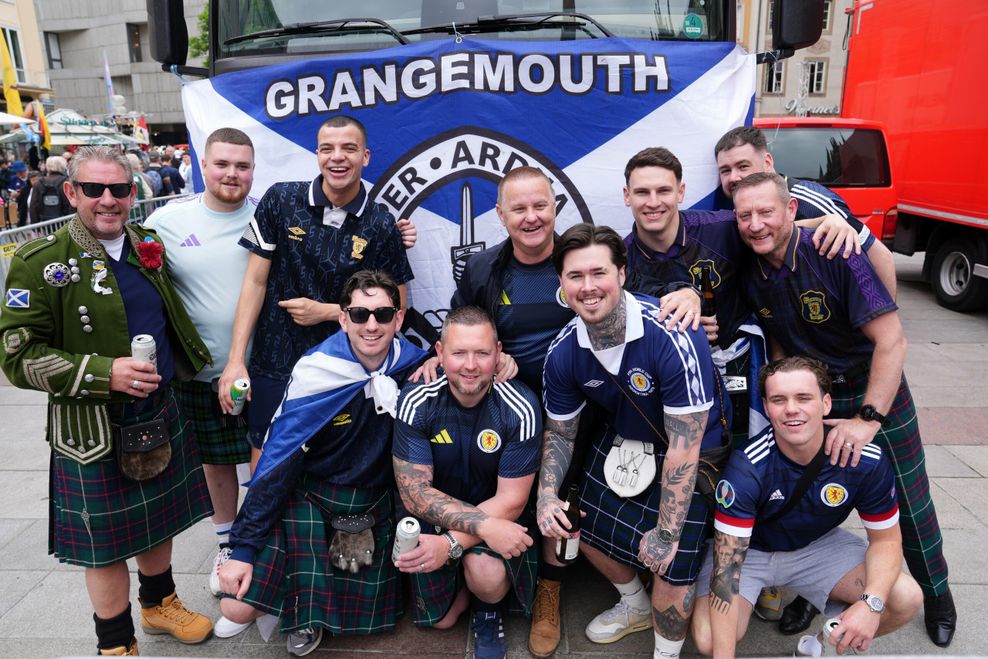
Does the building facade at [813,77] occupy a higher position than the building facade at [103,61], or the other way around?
the building facade at [103,61]

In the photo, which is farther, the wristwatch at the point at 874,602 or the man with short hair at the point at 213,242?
the man with short hair at the point at 213,242

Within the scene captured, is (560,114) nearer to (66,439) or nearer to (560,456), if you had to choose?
(560,456)

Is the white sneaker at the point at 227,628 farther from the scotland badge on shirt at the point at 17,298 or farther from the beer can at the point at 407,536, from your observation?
the scotland badge on shirt at the point at 17,298

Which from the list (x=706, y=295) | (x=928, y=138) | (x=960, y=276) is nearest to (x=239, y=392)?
(x=706, y=295)

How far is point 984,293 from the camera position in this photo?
777cm

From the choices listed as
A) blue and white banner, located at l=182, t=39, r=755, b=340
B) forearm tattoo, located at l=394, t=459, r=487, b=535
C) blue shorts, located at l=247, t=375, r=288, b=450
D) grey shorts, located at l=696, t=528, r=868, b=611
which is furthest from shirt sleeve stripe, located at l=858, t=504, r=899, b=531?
blue shorts, located at l=247, t=375, r=288, b=450

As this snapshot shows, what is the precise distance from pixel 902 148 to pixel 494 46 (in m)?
7.04

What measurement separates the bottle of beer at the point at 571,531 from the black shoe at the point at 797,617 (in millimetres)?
920

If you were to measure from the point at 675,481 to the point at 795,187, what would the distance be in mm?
1433

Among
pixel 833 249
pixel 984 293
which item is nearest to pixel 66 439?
pixel 833 249

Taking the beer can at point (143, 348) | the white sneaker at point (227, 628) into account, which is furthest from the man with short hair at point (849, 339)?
the white sneaker at point (227, 628)

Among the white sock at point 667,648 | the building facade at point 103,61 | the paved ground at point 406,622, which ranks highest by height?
the building facade at point 103,61

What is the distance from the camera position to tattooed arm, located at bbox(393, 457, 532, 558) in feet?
8.62

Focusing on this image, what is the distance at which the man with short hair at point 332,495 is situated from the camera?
269cm
